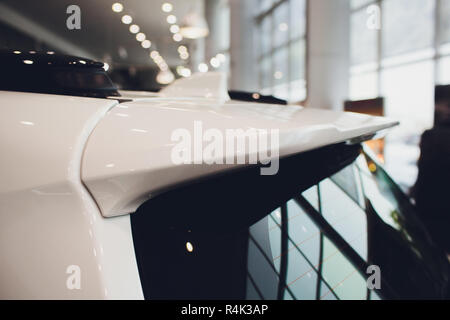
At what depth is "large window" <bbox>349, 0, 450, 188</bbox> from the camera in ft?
18.0

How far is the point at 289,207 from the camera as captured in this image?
650mm

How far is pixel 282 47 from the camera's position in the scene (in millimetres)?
10672

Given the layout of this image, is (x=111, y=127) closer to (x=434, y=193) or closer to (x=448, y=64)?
(x=434, y=193)

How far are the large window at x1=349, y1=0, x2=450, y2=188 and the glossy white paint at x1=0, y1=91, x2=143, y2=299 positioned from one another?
17.5ft

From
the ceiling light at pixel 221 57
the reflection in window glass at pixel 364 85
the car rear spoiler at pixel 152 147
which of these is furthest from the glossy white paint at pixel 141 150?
the ceiling light at pixel 221 57

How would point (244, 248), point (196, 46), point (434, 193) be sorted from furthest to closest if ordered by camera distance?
point (196, 46) < point (434, 193) < point (244, 248)

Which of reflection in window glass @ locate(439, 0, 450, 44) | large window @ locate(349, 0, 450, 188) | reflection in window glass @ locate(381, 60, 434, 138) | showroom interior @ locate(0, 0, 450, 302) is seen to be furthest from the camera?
reflection in window glass @ locate(381, 60, 434, 138)

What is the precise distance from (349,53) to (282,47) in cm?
379

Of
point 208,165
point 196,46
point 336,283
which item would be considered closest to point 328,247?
point 336,283

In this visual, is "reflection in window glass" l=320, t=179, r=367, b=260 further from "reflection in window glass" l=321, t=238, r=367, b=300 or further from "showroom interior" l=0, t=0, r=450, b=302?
"showroom interior" l=0, t=0, r=450, b=302

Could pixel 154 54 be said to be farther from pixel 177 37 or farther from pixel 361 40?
pixel 361 40

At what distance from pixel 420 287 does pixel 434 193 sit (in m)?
1.65

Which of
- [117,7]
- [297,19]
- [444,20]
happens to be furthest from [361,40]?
[117,7]

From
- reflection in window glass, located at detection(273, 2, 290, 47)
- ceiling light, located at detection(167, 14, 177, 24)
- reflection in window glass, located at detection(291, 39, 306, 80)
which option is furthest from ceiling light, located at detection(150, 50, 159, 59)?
reflection in window glass, located at detection(291, 39, 306, 80)
